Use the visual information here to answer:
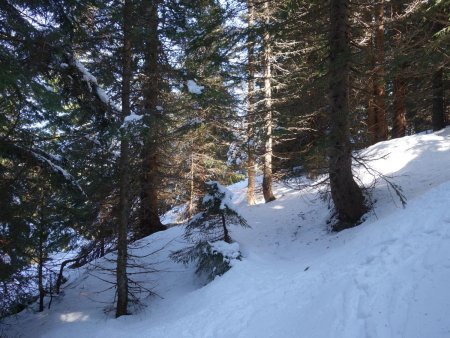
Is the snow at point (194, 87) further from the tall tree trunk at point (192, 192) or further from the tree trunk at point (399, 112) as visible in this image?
the tree trunk at point (399, 112)

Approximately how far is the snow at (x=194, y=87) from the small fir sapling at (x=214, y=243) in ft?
8.15

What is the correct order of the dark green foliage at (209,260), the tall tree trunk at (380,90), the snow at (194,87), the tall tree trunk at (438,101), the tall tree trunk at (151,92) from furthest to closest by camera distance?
the tall tree trunk at (438,101), the tall tree trunk at (380,90), the dark green foliage at (209,260), the snow at (194,87), the tall tree trunk at (151,92)

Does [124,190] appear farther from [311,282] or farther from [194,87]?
[311,282]

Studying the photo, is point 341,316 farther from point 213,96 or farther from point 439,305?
point 213,96

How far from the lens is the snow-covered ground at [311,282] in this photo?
4828 mm

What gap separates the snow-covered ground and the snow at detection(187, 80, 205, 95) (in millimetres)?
4296

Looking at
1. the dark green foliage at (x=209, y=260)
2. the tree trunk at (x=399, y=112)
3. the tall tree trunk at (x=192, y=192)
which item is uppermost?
the tree trunk at (x=399, y=112)

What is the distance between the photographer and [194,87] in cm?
827

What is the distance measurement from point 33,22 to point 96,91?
1635 millimetres

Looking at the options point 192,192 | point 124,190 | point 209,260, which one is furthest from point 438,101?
point 124,190

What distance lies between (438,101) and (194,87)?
1164 cm

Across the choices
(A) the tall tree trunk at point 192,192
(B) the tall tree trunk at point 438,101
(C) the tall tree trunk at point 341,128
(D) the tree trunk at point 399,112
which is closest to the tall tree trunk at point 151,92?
(A) the tall tree trunk at point 192,192

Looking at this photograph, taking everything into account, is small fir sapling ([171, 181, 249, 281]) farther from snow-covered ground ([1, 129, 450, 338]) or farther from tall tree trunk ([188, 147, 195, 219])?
tall tree trunk ([188, 147, 195, 219])

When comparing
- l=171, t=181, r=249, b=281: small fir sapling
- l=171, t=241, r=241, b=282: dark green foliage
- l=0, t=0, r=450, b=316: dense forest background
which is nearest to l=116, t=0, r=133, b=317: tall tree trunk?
l=0, t=0, r=450, b=316: dense forest background
